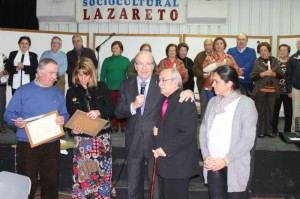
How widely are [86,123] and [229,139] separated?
1.28 metres

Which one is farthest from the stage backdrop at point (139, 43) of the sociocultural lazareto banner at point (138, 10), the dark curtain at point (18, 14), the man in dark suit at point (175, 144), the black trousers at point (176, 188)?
the black trousers at point (176, 188)

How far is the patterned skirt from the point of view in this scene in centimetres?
400

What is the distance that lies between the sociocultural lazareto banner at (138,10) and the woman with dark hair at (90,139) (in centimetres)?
517

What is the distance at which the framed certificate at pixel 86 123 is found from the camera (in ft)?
12.4

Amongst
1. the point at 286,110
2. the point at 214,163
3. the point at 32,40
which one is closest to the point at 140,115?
the point at 214,163

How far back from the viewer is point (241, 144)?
10.4 feet

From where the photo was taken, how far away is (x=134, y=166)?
3658mm

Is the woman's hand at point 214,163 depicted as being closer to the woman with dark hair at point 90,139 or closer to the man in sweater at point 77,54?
the woman with dark hair at point 90,139

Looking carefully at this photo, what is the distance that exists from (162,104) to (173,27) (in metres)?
5.74

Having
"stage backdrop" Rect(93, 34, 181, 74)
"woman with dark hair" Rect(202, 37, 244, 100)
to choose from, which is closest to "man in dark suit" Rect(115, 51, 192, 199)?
"woman with dark hair" Rect(202, 37, 244, 100)

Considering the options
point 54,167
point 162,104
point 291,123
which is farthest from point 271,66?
point 54,167

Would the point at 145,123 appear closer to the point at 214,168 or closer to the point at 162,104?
the point at 162,104

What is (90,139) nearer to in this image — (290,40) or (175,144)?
(175,144)

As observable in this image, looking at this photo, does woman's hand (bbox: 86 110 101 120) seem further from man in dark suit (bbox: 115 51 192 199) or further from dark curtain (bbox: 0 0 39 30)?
dark curtain (bbox: 0 0 39 30)
